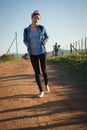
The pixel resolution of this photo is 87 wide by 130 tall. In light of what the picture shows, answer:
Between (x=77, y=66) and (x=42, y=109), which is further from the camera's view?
(x=77, y=66)

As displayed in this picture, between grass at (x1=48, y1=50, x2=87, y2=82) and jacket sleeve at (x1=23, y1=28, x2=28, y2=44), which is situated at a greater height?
jacket sleeve at (x1=23, y1=28, x2=28, y2=44)

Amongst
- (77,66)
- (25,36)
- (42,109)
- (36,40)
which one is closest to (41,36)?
(36,40)

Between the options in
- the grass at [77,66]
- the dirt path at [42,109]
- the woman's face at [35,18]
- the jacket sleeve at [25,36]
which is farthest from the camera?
the grass at [77,66]

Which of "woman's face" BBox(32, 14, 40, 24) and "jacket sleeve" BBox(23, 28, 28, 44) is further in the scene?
"jacket sleeve" BBox(23, 28, 28, 44)

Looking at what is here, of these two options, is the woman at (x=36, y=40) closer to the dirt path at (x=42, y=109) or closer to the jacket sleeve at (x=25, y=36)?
the jacket sleeve at (x=25, y=36)

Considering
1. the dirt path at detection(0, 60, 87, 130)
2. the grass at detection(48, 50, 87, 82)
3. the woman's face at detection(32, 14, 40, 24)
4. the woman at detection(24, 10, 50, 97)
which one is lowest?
the grass at detection(48, 50, 87, 82)

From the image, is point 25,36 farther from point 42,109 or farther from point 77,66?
point 77,66

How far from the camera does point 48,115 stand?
586cm

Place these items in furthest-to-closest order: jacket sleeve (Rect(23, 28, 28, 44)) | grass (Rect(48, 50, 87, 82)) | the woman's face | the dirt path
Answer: grass (Rect(48, 50, 87, 82)), jacket sleeve (Rect(23, 28, 28, 44)), the woman's face, the dirt path

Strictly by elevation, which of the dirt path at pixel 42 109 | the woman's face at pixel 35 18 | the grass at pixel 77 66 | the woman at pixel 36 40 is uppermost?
the woman's face at pixel 35 18

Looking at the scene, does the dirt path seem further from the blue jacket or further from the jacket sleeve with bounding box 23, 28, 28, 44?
the jacket sleeve with bounding box 23, 28, 28, 44

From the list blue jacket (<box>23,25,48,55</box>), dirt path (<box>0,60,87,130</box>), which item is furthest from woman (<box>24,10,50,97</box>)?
dirt path (<box>0,60,87,130</box>)

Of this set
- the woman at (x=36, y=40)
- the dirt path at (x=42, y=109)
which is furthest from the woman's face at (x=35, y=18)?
the dirt path at (x=42, y=109)

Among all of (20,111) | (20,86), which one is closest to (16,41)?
(20,86)
